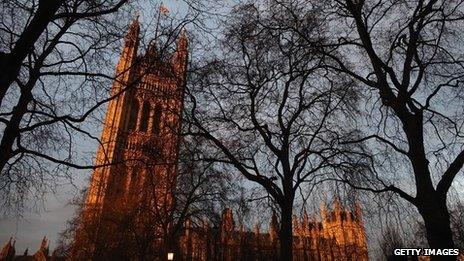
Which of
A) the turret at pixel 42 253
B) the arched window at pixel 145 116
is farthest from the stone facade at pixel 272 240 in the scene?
the turret at pixel 42 253

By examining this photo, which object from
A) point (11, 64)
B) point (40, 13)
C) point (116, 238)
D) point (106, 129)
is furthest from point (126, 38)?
point (116, 238)

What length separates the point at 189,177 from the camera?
18938 millimetres

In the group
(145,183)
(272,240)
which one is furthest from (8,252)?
(145,183)

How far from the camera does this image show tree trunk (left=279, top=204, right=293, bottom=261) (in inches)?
400

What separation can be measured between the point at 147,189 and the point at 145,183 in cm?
201

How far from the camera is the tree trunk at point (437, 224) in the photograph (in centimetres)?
581

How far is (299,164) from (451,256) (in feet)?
22.3

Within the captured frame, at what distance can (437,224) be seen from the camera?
5941 millimetres

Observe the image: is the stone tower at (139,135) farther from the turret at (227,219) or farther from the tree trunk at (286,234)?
the tree trunk at (286,234)

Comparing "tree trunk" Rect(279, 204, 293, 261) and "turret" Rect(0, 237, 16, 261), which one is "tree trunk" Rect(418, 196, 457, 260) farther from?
"turret" Rect(0, 237, 16, 261)

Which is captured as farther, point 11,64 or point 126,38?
point 126,38

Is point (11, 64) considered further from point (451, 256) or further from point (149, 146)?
point (149, 146)

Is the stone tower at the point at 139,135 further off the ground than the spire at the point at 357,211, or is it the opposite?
the stone tower at the point at 139,135

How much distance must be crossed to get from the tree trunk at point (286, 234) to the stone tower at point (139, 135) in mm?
3840
